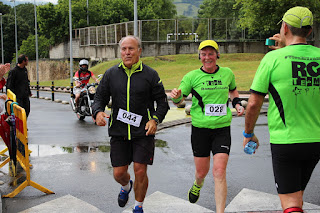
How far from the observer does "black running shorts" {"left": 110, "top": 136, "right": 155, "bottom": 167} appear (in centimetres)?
491

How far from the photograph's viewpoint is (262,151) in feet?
28.8

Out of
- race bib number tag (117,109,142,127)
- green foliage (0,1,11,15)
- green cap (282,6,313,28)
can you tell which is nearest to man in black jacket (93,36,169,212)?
race bib number tag (117,109,142,127)

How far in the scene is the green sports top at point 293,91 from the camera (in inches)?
131

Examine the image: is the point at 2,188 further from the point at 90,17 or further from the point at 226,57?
the point at 90,17

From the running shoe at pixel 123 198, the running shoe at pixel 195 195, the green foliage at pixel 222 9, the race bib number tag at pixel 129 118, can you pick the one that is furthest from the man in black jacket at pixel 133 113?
the green foliage at pixel 222 9

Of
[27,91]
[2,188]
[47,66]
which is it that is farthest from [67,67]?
[2,188]

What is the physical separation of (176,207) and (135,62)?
5.82ft

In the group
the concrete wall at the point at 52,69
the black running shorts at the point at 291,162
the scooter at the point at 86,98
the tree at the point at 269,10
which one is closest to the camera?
the black running shorts at the point at 291,162

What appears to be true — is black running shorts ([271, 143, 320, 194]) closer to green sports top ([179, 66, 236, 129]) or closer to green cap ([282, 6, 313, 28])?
green cap ([282, 6, 313, 28])

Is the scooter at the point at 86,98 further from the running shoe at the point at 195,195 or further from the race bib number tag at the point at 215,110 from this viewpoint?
the race bib number tag at the point at 215,110

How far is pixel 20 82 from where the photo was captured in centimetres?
1058

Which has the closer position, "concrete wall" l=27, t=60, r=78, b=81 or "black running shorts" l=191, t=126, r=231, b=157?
"black running shorts" l=191, t=126, r=231, b=157

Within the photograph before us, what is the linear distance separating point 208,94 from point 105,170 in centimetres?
280

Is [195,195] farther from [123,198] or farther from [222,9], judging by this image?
[222,9]
